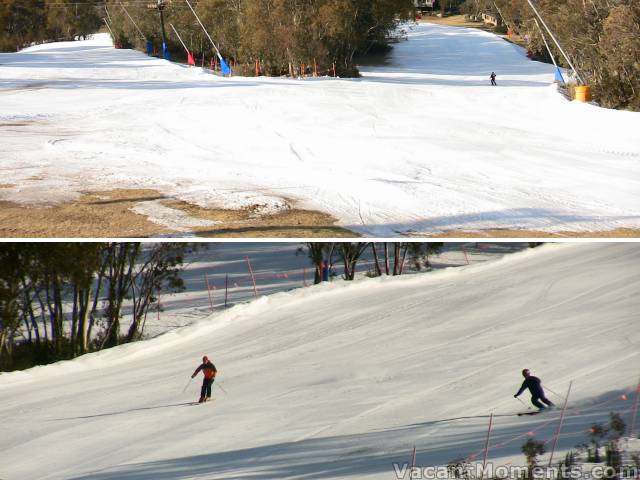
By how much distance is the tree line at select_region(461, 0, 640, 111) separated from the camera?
1775 centimetres

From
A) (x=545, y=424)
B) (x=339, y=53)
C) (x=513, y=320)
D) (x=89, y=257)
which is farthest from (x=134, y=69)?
(x=545, y=424)

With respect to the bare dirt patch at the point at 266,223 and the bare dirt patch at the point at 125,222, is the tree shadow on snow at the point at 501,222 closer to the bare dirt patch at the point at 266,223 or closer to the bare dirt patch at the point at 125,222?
the bare dirt patch at the point at 266,223

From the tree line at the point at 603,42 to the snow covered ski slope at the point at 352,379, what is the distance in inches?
269

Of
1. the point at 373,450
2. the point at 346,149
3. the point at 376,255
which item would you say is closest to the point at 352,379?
the point at 373,450

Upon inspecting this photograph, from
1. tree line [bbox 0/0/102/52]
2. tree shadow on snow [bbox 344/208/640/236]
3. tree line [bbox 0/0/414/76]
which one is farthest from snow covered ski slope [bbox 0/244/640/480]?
tree line [bbox 0/0/102/52]

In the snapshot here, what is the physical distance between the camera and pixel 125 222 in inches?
353

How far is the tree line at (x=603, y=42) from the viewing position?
17750mm

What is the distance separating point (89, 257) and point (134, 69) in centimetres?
1539

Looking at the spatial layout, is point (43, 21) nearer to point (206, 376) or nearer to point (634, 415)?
point (206, 376)

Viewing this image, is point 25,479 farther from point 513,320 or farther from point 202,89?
point 202,89

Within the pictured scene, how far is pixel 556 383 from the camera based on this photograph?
400 inches

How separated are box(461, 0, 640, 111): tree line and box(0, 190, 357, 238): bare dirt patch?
970 centimetres

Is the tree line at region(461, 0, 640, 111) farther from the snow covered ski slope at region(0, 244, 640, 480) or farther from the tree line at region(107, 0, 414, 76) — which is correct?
the snow covered ski slope at region(0, 244, 640, 480)

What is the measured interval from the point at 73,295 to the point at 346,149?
419 cm
